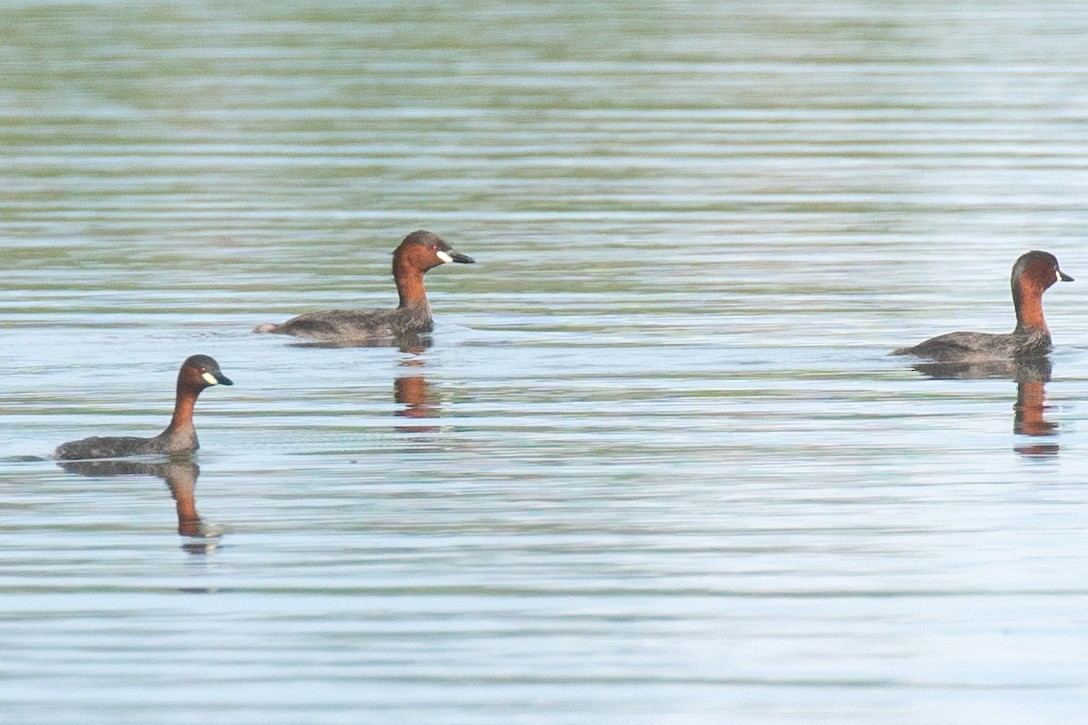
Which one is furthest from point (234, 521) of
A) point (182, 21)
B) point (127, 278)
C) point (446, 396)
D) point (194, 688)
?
point (182, 21)

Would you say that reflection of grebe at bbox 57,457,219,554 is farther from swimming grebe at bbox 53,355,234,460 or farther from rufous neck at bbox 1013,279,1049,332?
rufous neck at bbox 1013,279,1049,332

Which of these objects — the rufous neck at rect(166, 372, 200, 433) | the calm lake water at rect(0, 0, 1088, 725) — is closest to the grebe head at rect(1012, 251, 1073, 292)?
the calm lake water at rect(0, 0, 1088, 725)

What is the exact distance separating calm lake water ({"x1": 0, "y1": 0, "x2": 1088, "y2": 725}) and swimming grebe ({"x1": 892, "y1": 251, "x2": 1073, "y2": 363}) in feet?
0.78

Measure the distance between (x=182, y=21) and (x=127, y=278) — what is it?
3001 centimetres

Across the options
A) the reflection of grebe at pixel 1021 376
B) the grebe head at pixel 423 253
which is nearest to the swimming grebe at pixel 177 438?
the reflection of grebe at pixel 1021 376

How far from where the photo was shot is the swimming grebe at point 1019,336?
18.2m

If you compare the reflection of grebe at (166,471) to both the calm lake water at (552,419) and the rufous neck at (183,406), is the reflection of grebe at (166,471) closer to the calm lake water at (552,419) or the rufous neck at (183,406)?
the calm lake water at (552,419)

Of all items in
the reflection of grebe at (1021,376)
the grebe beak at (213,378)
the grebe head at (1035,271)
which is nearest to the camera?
the grebe beak at (213,378)

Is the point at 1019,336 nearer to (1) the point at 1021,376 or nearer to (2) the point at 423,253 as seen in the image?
(1) the point at 1021,376

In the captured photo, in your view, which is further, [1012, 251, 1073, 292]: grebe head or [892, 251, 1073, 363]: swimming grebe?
[1012, 251, 1073, 292]: grebe head

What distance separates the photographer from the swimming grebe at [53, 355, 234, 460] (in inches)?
570

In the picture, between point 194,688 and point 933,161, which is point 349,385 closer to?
point 194,688

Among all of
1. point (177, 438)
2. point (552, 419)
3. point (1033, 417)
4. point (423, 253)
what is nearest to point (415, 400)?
point (552, 419)

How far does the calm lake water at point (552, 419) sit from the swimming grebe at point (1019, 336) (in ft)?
0.78
